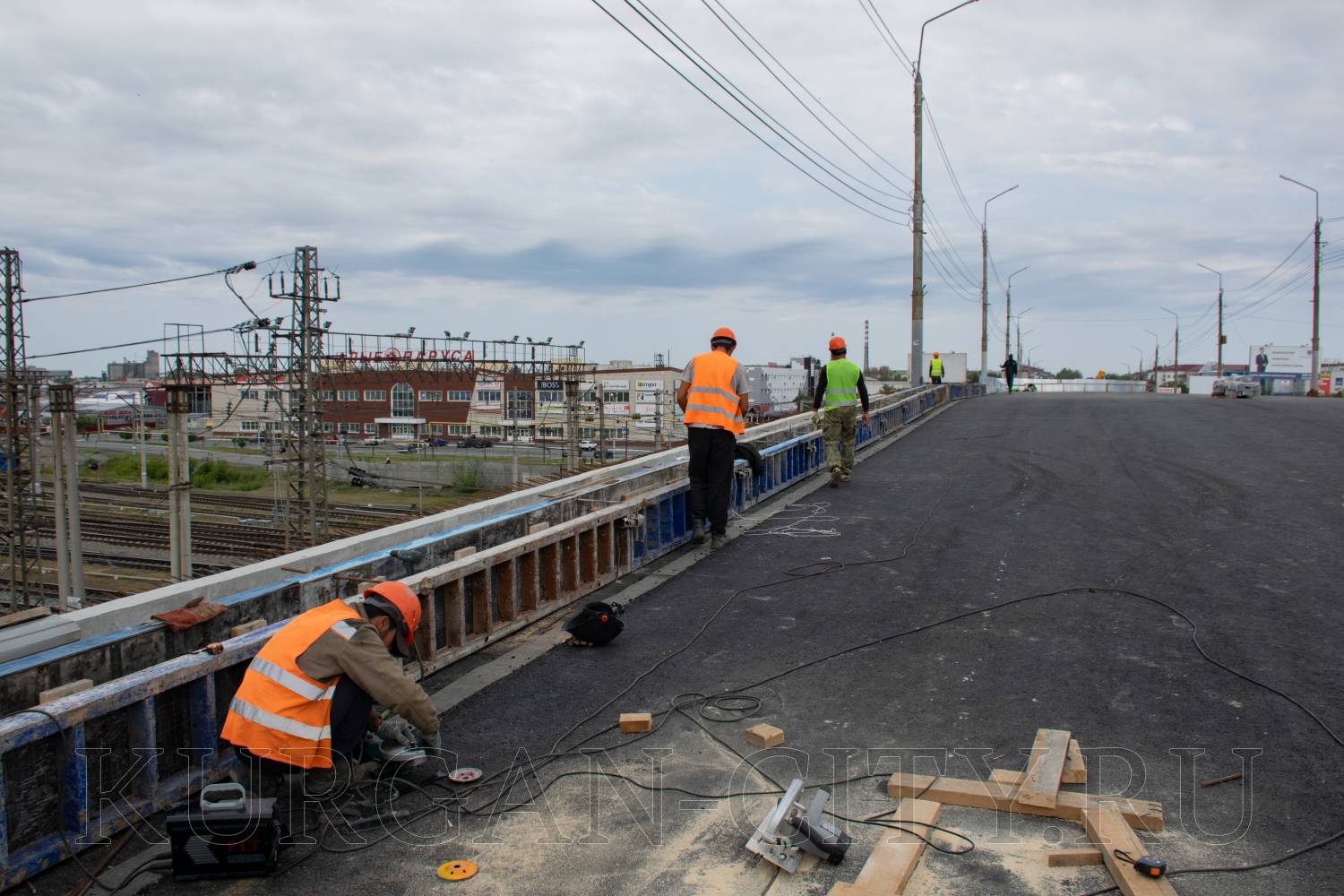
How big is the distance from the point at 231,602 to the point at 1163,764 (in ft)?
16.9

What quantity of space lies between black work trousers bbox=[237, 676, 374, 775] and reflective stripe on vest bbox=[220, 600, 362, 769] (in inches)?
1.7

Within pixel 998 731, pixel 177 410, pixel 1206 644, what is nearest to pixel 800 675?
pixel 998 731

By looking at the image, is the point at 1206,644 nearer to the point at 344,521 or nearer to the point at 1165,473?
the point at 1165,473

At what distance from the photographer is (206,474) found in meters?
Result: 69.5

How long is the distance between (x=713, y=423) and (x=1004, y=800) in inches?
212

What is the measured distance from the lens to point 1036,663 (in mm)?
5902

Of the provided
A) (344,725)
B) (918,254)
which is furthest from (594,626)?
(918,254)

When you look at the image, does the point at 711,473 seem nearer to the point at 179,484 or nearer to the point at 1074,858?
the point at 1074,858

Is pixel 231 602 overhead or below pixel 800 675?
overhead

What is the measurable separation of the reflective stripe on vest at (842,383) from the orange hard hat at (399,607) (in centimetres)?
898

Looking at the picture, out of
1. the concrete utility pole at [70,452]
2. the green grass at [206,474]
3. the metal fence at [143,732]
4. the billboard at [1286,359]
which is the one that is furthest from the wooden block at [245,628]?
the billboard at [1286,359]

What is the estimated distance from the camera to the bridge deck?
12.4 ft

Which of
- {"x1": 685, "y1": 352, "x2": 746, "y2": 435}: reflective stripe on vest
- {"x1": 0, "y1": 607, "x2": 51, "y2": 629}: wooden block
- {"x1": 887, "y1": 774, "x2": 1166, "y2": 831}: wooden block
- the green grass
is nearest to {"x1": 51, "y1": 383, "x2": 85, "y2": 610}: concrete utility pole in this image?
{"x1": 685, "y1": 352, "x2": 746, "y2": 435}: reflective stripe on vest

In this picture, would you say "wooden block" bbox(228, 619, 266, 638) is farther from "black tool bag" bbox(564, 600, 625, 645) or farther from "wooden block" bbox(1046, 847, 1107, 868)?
"wooden block" bbox(1046, 847, 1107, 868)
